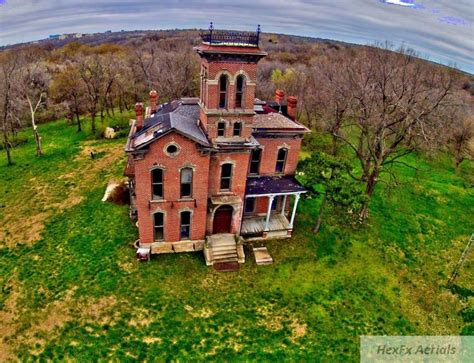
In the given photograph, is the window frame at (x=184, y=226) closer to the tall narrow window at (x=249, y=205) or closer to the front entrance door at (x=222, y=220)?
the front entrance door at (x=222, y=220)

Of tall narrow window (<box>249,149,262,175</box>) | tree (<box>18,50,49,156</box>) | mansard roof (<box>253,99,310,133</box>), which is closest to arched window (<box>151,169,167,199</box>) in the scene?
tall narrow window (<box>249,149,262,175</box>)

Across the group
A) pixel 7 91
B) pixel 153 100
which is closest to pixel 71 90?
pixel 7 91

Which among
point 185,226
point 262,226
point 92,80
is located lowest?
point 262,226

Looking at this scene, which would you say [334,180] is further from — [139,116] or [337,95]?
[337,95]

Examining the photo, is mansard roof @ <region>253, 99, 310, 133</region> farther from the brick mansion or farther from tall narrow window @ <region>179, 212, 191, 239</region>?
tall narrow window @ <region>179, 212, 191, 239</region>

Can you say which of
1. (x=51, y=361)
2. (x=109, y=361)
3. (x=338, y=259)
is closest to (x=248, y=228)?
(x=338, y=259)

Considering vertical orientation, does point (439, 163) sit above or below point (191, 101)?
below

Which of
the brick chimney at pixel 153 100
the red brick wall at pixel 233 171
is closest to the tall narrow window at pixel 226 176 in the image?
the red brick wall at pixel 233 171

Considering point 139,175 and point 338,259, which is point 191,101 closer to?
point 139,175
